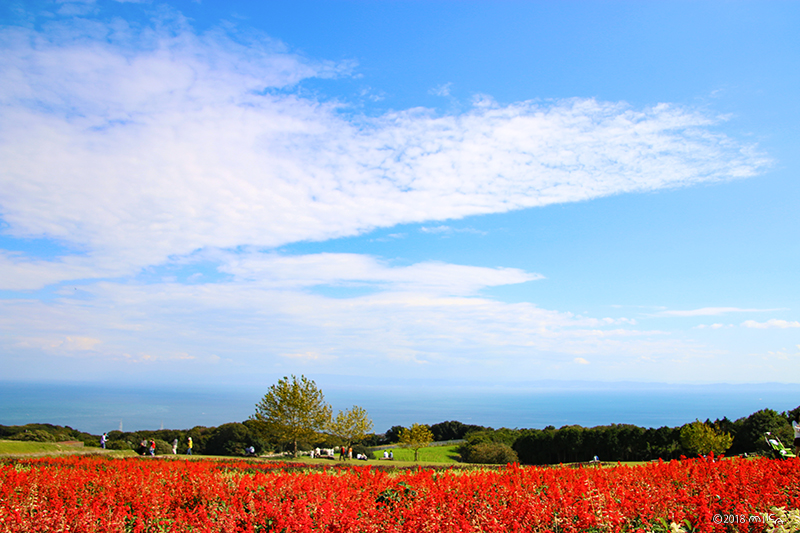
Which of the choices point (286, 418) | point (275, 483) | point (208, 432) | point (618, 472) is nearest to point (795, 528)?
point (618, 472)

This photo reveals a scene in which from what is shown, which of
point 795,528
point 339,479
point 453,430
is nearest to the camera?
point 795,528

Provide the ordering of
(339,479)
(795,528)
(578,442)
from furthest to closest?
(578,442) < (339,479) < (795,528)

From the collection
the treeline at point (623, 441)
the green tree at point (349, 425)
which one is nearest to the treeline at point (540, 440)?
the treeline at point (623, 441)

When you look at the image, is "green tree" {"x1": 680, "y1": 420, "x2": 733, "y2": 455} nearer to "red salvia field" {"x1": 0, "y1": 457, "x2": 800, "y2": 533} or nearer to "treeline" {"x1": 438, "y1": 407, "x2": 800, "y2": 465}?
"treeline" {"x1": 438, "y1": 407, "x2": 800, "y2": 465}

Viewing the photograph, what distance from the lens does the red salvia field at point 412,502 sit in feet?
21.0

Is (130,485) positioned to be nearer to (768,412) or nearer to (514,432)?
(768,412)

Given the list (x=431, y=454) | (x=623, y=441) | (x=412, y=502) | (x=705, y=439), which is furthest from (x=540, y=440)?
(x=412, y=502)

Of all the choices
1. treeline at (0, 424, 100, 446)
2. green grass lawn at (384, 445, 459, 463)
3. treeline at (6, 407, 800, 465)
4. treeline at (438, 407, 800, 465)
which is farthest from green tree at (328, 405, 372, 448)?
treeline at (0, 424, 100, 446)

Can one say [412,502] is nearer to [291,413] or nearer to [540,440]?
[291,413]

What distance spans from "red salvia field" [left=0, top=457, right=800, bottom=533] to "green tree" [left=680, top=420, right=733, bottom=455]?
20.0 m

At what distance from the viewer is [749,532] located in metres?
6.48

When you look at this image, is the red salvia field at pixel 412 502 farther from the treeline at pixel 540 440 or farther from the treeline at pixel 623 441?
the treeline at pixel 540 440

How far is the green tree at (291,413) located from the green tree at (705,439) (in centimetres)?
2514

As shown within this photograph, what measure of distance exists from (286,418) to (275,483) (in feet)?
91.8
